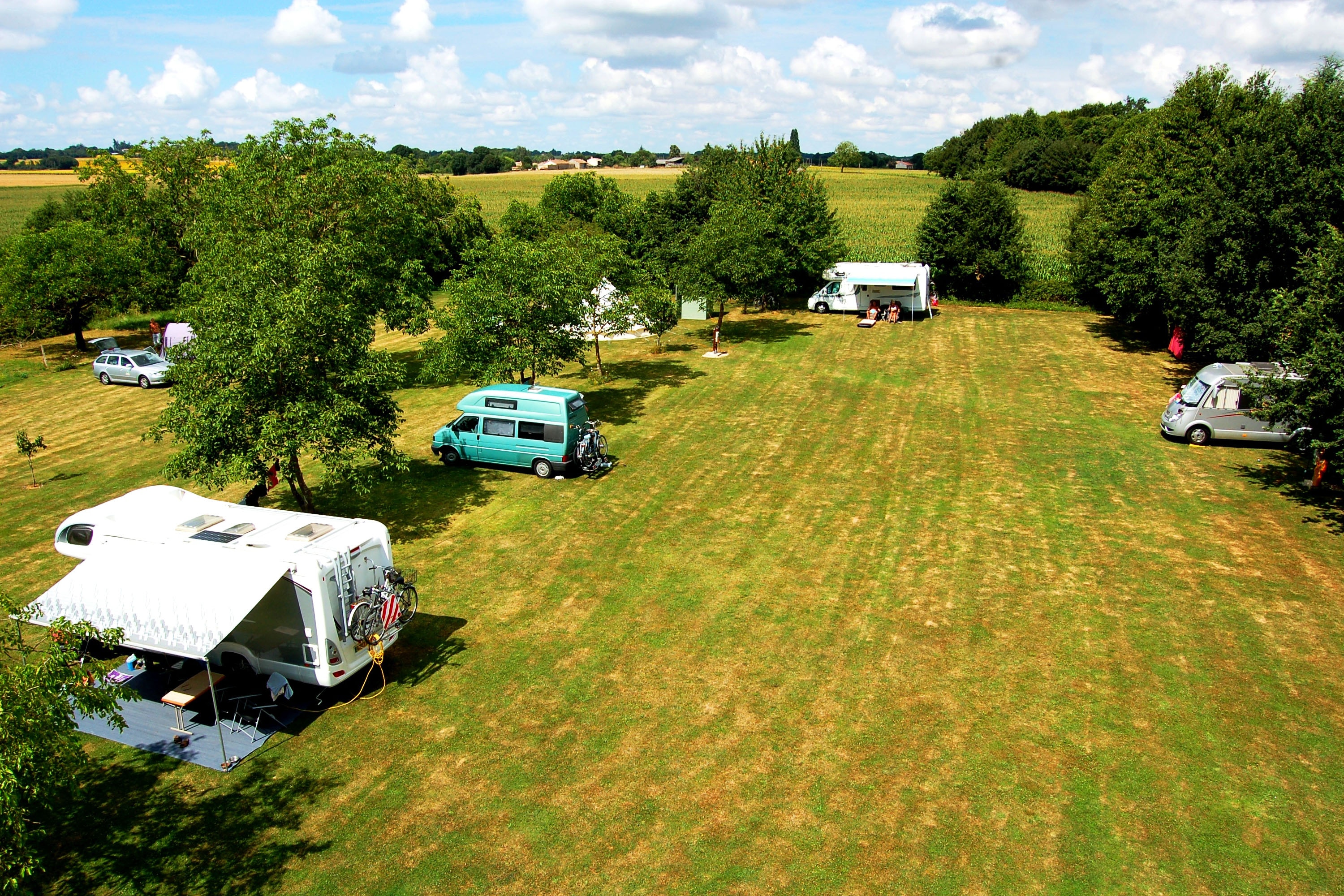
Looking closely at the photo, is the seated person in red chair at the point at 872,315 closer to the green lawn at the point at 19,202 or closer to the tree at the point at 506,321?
the tree at the point at 506,321

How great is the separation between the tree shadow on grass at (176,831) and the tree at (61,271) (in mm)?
29196

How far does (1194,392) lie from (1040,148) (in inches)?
3130

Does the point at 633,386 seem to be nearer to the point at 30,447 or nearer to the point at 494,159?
the point at 30,447

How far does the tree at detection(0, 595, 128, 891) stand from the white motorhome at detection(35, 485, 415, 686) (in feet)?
8.39

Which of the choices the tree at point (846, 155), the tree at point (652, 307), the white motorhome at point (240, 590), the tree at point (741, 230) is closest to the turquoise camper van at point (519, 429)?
the white motorhome at point (240, 590)

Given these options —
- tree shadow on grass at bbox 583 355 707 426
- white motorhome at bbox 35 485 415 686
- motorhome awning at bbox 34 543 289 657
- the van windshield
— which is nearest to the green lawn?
tree shadow on grass at bbox 583 355 707 426

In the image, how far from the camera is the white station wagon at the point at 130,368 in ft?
96.7

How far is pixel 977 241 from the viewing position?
39469 millimetres

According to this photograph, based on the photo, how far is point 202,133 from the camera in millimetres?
31359

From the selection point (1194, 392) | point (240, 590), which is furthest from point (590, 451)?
point (1194, 392)

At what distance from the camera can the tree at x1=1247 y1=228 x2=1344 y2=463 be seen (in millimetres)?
15156

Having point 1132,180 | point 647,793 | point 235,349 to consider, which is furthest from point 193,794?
point 1132,180

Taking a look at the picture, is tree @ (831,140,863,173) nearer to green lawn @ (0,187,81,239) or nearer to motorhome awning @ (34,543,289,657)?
green lawn @ (0,187,81,239)

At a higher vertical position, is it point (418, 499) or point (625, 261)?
point (625, 261)
